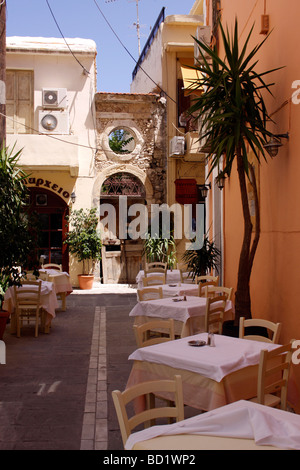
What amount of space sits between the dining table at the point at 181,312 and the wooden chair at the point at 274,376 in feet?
7.64

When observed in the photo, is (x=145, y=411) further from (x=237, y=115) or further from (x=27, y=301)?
(x=27, y=301)

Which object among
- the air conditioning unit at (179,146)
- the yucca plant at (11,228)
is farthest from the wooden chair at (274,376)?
the air conditioning unit at (179,146)

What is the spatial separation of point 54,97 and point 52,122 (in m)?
0.79

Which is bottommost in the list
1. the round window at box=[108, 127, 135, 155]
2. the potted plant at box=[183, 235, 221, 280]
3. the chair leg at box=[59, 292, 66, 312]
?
the chair leg at box=[59, 292, 66, 312]

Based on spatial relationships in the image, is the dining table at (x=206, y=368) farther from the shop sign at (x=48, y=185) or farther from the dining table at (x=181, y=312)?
the shop sign at (x=48, y=185)

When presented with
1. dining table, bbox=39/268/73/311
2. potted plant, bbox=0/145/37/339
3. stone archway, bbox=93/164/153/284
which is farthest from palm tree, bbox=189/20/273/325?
stone archway, bbox=93/164/153/284

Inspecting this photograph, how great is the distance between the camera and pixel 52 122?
51.3 ft

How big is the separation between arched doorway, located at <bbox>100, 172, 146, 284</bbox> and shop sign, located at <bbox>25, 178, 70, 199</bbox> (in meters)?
1.29

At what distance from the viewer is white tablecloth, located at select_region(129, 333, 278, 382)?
3.99m

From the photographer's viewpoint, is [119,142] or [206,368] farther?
[119,142]

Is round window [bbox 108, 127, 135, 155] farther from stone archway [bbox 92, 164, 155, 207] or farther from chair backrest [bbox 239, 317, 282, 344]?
chair backrest [bbox 239, 317, 282, 344]

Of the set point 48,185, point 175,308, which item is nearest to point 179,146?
point 48,185

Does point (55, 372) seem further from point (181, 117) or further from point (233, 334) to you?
point (181, 117)
